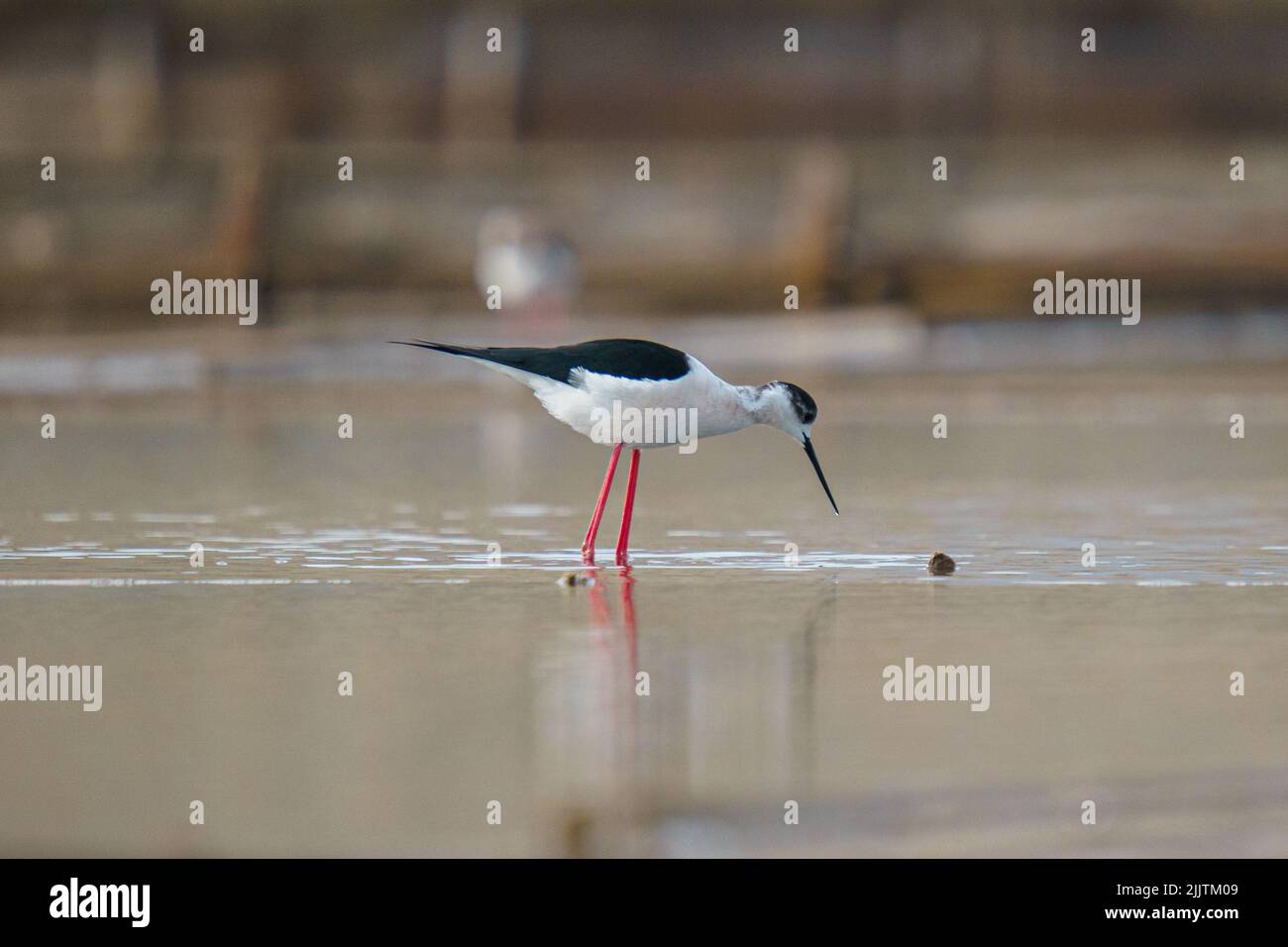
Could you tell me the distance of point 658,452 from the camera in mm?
13477

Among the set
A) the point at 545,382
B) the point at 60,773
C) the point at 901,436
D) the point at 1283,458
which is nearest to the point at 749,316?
the point at 901,436

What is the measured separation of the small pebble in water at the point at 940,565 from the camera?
797cm

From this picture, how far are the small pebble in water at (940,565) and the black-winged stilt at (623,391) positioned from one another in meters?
1.17

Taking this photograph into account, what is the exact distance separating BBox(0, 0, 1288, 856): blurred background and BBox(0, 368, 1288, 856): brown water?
27 millimetres

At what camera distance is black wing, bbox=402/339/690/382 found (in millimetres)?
8336

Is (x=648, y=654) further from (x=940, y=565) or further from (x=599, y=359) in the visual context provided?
(x=599, y=359)

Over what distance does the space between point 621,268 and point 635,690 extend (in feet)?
55.1

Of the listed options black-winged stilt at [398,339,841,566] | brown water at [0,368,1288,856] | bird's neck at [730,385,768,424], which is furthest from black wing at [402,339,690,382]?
brown water at [0,368,1288,856]

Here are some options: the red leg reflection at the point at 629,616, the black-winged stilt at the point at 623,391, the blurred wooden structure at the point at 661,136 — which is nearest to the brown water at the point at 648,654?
the red leg reflection at the point at 629,616

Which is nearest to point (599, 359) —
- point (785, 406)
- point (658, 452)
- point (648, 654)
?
point (785, 406)

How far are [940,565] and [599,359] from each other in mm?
1522

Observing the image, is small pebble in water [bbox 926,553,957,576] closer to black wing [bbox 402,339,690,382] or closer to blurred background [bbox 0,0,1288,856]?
blurred background [bbox 0,0,1288,856]

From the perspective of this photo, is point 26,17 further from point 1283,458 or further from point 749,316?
point 1283,458
